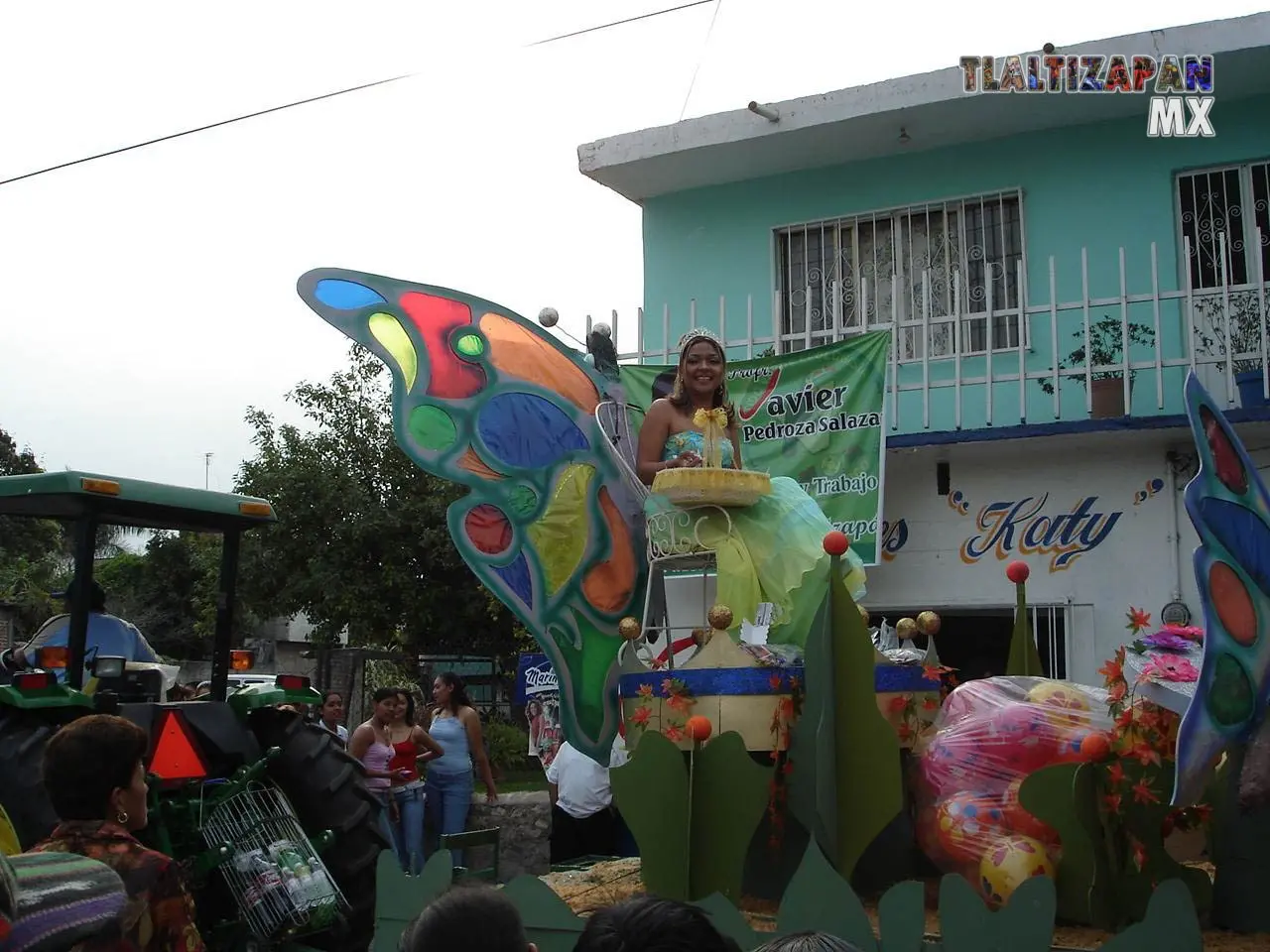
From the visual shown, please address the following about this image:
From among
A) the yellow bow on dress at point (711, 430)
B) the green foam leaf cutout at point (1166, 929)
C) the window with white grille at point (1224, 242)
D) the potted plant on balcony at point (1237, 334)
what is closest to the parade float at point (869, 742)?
the green foam leaf cutout at point (1166, 929)

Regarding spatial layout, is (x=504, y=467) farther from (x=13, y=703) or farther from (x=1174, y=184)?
(x=1174, y=184)

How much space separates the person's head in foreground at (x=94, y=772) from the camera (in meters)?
2.77

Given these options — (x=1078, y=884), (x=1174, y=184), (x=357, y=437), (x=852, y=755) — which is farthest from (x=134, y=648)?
(x=357, y=437)

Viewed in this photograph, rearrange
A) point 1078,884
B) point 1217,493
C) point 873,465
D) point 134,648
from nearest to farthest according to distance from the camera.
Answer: point 1217,493
point 1078,884
point 134,648
point 873,465

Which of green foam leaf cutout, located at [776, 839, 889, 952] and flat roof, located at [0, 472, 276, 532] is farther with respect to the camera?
flat roof, located at [0, 472, 276, 532]

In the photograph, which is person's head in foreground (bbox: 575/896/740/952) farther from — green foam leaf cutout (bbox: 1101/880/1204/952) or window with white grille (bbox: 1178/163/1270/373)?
window with white grille (bbox: 1178/163/1270/373)

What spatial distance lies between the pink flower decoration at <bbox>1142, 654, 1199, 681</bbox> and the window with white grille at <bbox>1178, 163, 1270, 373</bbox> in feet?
18.9

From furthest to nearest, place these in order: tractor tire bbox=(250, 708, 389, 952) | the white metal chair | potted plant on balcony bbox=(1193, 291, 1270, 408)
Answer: potted plant on balcony bbox=(1193, 291, 1270, 408)
tractor tire bbox=(250, 708, 389, 952)
the white metal chair

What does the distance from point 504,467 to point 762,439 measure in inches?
169

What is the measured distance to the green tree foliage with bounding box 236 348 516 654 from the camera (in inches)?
622

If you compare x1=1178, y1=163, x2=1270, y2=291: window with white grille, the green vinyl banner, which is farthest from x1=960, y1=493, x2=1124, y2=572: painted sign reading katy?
x1=1178, y1=163, x2=1270, y2=291: window with white grille

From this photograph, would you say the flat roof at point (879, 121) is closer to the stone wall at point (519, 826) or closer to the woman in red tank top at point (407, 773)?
the woman in red tank top at point (407, 773)

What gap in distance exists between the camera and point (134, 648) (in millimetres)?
5824

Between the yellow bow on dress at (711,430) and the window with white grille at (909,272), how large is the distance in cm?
461
